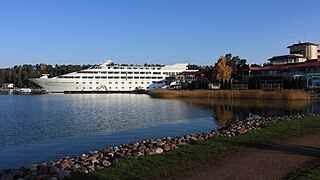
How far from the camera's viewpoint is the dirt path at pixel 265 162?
8.17m

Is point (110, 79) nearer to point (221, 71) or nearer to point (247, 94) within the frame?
point (221, 71)

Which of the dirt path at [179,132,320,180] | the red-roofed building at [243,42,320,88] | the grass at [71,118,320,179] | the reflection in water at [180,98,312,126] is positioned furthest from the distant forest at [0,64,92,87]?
the dirt path at [179,132,320,180]

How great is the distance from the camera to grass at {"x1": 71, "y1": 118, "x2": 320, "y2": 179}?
27.9 ft

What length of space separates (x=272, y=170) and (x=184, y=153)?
317 centimetres

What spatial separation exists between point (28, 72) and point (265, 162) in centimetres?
16668

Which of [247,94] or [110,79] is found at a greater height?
[110,79]

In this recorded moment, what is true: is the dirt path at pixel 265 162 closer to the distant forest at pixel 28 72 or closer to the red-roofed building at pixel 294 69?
the red-roofed building at pixel 294 69

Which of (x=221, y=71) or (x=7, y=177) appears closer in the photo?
(x=7, y=177)

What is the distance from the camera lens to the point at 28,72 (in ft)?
522

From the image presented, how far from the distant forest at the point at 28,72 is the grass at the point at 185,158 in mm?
136284

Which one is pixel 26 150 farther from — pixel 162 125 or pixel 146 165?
pixel 162 125

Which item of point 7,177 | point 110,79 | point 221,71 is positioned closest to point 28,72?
point 110,79

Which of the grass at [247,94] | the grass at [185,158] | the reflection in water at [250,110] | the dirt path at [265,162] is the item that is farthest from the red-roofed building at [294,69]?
the dirt path at [265,162]

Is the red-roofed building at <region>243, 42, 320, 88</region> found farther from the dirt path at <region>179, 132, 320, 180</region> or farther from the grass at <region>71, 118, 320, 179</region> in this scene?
the dirt path at <region>179, 132, 320, 180</region>
